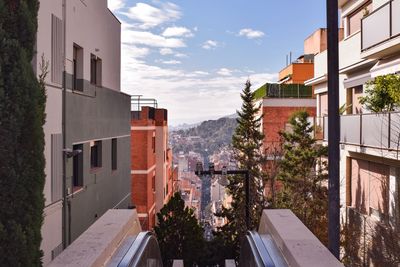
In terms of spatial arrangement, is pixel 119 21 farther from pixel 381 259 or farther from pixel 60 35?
pixel 381 259

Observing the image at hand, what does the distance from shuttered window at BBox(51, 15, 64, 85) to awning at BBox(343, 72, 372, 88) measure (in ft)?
35.6

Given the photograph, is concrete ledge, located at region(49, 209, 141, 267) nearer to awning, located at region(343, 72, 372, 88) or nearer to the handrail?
the handrail

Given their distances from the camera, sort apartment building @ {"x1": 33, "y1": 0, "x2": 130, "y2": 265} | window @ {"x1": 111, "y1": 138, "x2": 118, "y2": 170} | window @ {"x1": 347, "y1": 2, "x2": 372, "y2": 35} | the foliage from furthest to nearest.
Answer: window @ {"x1": 111, "y1": 138, "x2": 118, "y2": 170} → window @ {"x1": 347, "y1": 2, "x2": 372, "y2": 35} → the foliage → apartment building @ {"x1": 33, "y1": 0, "x2": 130, "y2": 265}

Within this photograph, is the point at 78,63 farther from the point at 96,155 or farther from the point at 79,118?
the point at 96,155

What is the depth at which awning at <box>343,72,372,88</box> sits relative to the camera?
16.3 metres

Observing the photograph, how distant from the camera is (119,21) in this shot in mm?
20250

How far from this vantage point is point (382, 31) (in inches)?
507

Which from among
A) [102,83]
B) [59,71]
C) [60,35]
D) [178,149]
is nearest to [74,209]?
[59,71]

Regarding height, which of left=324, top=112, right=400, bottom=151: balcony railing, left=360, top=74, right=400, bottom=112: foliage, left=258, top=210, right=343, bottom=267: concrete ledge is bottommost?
left=258, top=210, right=343, bottom=267: concrete ledge

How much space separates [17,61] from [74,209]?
725cm

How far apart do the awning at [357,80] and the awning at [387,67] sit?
A: 3.39 ft

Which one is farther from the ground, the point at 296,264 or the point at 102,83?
the point at 102,83

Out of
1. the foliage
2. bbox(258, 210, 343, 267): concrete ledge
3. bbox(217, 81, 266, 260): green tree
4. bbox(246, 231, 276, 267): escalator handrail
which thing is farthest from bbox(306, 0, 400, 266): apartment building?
bbox(217, 81, 266, 260): green tree

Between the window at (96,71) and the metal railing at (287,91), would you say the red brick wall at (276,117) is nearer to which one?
the metal railing at (287,91)
